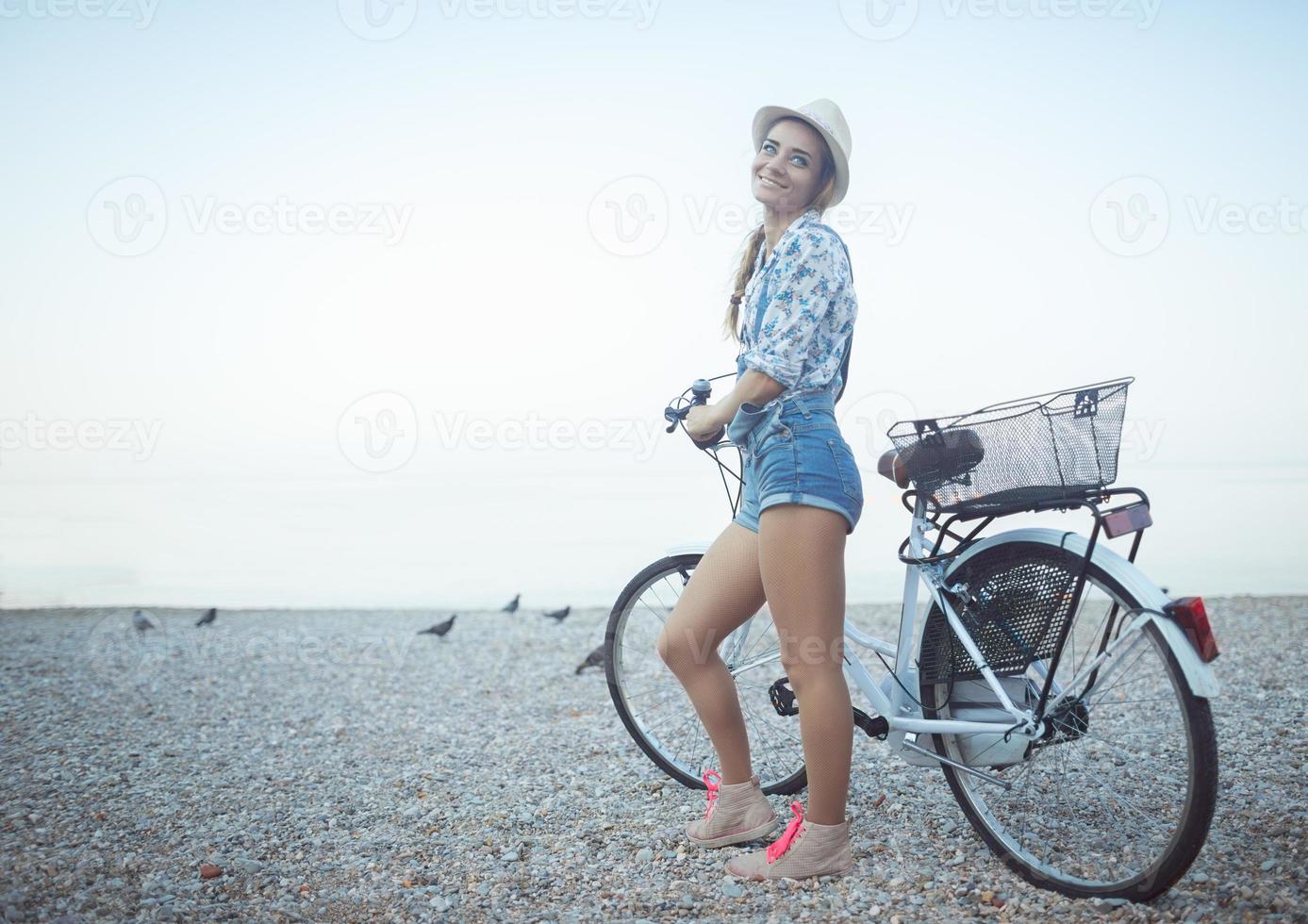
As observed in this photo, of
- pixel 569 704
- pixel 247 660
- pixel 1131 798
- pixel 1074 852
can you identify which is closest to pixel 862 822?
pixel 1074 852

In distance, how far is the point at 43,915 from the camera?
2822 mm

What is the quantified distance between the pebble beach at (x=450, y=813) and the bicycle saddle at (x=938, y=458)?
1.33 metres

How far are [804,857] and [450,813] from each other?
1622 millimetres

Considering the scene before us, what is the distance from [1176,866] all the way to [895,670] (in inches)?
40.0

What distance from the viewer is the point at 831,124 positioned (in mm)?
2840

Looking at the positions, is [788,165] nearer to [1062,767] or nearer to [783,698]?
[783,698]

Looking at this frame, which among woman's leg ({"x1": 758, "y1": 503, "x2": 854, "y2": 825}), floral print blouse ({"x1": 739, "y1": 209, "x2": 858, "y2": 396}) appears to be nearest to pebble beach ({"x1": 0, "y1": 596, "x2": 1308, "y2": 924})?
woman's leg ({"x1": 758, "y1": 503, "x2": 854, "y2": 825})

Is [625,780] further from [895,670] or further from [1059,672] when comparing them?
[1059,672]

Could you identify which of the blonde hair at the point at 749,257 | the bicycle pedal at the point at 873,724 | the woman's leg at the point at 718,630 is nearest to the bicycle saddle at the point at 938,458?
the woman's leg at the point at 718,630

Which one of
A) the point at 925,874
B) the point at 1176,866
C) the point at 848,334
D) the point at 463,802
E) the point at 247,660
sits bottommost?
the point at 247,660

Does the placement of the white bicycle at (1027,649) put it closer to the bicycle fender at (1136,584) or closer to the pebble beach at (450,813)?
the bicycle fender at (1136,584)

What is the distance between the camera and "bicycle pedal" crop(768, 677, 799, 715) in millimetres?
3275

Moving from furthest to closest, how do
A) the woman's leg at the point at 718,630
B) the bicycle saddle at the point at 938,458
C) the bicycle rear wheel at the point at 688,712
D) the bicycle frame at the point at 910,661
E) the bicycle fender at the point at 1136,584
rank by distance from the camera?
the bicycle rear wheel at the point at 688,712 → the woman's leg at the point at 718,630 → the bicycle frame at the point at 910,661 → the bicycle saddle at the point at 938,458 → the bicycle fender at the point at 1136,584

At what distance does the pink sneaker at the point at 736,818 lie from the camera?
3.24 metres
